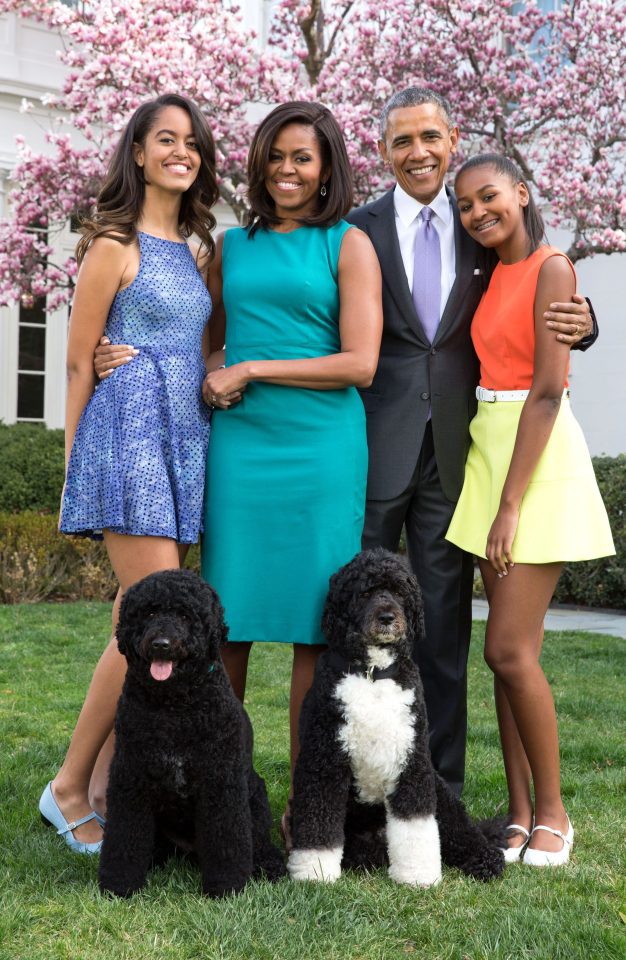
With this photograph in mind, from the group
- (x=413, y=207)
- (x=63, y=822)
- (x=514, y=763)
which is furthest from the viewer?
(x=413, y=207)

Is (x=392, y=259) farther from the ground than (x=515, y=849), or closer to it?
farther from the ground

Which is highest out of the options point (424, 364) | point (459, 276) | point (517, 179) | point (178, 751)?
point (517, 179)

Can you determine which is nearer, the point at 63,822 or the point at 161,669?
the point at 161,669

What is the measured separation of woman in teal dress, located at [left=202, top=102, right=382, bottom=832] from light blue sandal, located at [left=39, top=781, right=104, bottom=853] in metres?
0.85

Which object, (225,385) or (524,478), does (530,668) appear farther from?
(225,385)

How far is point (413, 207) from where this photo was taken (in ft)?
12.5

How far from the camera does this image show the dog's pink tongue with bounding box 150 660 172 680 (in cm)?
286

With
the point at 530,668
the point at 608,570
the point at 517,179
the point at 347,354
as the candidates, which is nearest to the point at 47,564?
the point at 608,570

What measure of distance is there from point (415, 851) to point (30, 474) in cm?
751

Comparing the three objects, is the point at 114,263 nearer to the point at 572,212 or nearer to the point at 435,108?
the point at 435,108

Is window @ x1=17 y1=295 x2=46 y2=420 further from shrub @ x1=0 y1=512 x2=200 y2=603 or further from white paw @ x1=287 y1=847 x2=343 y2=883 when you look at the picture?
white paw @ x1=287 y1=847 x2=343 y2=883

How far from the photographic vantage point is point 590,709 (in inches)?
233

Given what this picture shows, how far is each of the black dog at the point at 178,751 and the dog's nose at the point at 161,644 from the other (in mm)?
81

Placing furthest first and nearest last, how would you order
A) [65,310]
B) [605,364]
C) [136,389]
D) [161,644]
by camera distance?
[65,310] < [605,364] < [136,389] < [161,644]
